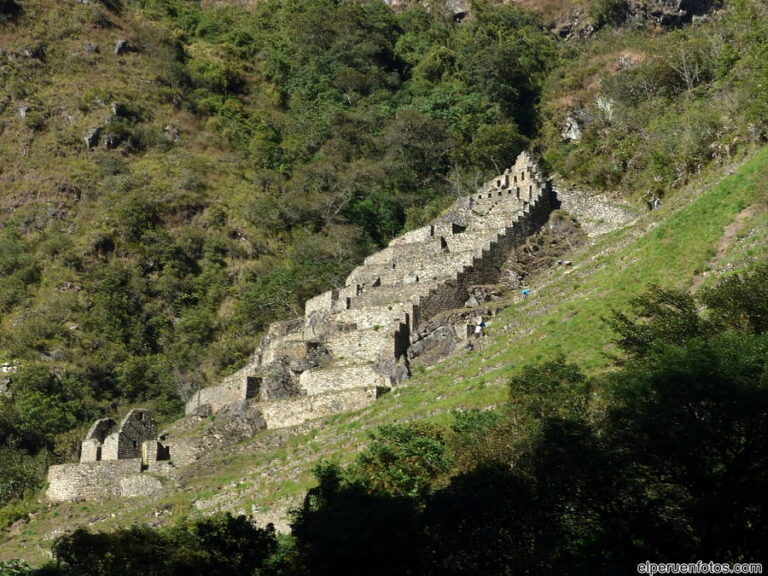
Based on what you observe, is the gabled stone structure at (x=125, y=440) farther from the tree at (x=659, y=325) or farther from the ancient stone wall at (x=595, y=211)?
the ancient stone wall at (x=595, y=211)

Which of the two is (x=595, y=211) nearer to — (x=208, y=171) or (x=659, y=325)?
(x=659, y=325)

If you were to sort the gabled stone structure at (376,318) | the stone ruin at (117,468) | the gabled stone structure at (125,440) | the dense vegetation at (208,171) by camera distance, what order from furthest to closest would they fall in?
the dense vegetation at (208,171) → the gabled stone structure at (125,440) → the gabled stone structure at (376,318) → the stone ruin at (117,468)

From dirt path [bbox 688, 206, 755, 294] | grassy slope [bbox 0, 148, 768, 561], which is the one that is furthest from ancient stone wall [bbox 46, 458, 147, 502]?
dirt path [bbox 688, 206, 755, 294]

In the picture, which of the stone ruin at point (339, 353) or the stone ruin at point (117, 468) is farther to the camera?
the stone ruin at point (339, 353)

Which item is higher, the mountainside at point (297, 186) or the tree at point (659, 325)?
the mountainside at point (297, 186)

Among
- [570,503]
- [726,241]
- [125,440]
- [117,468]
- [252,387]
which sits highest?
[726,241]

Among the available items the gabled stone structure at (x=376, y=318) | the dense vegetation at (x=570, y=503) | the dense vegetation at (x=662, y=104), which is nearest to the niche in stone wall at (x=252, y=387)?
the gabled stone structure at (x=376, y=318)

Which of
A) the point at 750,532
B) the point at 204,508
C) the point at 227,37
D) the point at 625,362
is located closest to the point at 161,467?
the point at 204,508

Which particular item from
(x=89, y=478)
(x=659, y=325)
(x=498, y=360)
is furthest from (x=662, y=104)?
(x=89, y=478)
